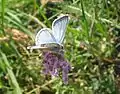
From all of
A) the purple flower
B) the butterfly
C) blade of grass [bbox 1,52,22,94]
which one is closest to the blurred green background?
blade of grass [bbox 1,52,22,94]

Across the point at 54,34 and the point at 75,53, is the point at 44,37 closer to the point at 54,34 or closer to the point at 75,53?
the point at 54,34

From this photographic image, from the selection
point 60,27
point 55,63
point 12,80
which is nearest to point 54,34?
point 60,27

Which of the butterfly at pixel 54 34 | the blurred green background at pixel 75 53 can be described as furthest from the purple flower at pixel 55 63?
the blurred green background at pixel 75 53

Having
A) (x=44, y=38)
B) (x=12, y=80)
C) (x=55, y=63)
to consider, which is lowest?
(x=12, y=80)

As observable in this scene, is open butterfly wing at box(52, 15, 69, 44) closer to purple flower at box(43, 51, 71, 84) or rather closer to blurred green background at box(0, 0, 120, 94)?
purple flower at box(43, 51, 71, 84)

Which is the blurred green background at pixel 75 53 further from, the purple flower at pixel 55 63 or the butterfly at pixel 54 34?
the butterfly at pixel 54 34

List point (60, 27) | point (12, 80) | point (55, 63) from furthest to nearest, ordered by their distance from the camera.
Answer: point (12, 80)
point (55, 63)
point (60, 27)
